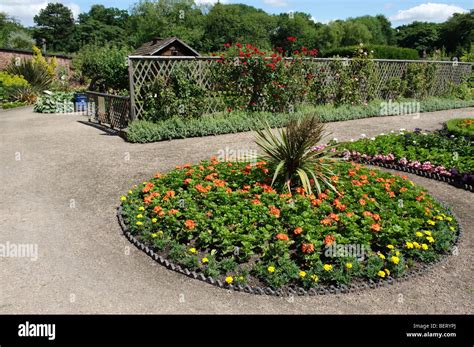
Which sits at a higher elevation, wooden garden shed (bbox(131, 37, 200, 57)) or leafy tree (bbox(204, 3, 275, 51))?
leafy tree (bbox(204, 3, 275, 51))

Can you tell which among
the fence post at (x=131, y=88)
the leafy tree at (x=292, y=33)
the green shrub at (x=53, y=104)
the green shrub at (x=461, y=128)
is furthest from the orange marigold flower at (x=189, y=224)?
the leafy tree at (x=292, y=33)

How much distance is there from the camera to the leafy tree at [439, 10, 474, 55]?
52941 millimetres

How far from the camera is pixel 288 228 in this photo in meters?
4.50

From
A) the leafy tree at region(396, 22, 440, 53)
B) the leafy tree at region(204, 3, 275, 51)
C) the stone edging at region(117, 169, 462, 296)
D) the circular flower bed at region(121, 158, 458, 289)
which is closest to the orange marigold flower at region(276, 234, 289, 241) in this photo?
the circular flower bed at region(121, 158, 458, 289)

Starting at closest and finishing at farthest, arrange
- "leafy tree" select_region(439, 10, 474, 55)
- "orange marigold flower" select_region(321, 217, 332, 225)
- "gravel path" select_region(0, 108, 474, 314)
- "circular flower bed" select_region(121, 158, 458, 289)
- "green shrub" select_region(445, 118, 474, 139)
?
"gravel path" select_region(0, 108, 474, 314) < "circular flower bed" select_region(121, 158, 458, 289) < "orange marigold flower" select_region(321, 217, 332, 225) < "green shrub" select_region(445, 118, 474, 139) < "leafy tree" select_region(439, 10, 474, 55)

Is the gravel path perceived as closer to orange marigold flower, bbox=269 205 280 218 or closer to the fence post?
orange marigold flower, bbox=269 205 280 218

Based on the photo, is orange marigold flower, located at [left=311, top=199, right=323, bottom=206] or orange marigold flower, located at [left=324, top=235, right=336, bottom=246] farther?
orange marigold flower, located at [left=311, top=199, right=323, bottom=206]

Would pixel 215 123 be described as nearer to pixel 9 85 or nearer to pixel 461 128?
pixel 461 128

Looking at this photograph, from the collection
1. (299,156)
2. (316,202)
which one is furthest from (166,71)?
(316,202)

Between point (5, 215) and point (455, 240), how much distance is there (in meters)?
5.68

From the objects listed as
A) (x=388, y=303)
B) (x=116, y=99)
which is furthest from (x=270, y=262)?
(x=116, y=99)

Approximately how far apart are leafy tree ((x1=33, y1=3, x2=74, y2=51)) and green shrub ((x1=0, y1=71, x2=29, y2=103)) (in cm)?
5077

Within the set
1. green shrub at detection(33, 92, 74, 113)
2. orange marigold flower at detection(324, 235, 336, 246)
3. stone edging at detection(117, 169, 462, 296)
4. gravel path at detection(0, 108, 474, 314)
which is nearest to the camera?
gravel path at detection(0, 108, 474, 314)

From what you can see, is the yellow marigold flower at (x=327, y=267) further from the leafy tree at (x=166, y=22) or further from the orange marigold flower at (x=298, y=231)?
the leafy tree at (x=166, y=22)
